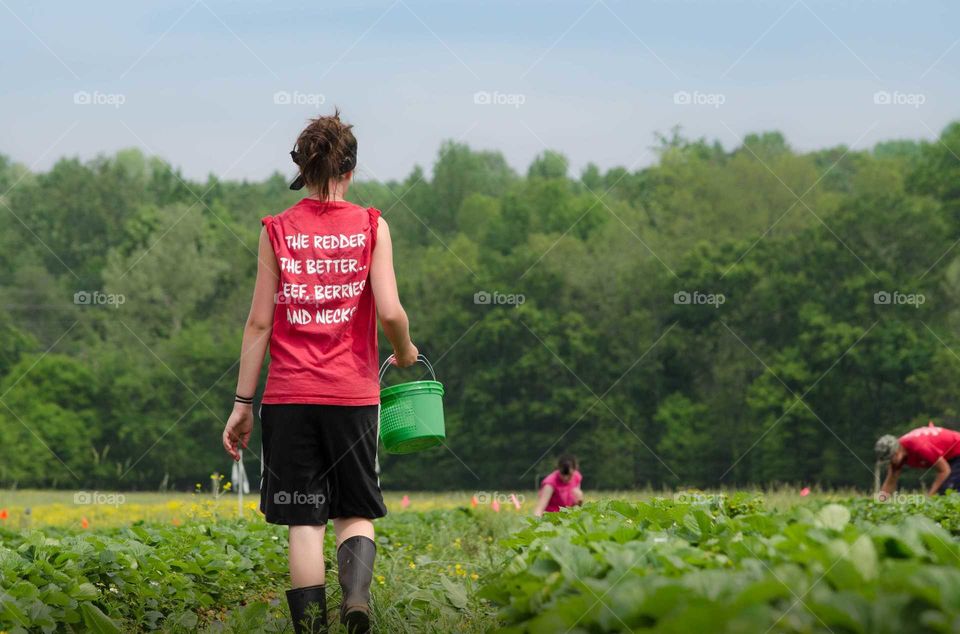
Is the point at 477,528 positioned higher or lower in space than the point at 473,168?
lower

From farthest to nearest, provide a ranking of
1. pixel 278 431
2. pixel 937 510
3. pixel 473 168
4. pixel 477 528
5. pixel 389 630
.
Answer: pixel 473 168
pixel 477 528
pixel 937 510
pixel 389 630
pixel 278 431

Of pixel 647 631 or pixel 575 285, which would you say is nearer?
pixel 647 631

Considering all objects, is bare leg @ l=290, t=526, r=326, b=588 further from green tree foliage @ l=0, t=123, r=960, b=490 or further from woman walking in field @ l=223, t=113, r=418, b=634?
green tree foliage @ l=0, t=123, r=960, b=490

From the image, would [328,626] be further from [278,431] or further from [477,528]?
[477,528]

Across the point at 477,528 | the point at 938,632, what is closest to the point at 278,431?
the point at 938,632

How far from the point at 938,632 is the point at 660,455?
32.7 meters

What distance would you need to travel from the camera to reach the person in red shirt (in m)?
9.59

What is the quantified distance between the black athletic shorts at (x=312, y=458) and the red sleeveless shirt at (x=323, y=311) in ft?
0.17

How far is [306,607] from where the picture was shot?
4.04 meters

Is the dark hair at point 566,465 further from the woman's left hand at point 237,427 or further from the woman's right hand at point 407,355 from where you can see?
the woman's left hand at point 237,427

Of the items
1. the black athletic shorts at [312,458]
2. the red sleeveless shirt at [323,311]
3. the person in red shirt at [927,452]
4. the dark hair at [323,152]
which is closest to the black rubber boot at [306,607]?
the black athletic shorts at [312,458]

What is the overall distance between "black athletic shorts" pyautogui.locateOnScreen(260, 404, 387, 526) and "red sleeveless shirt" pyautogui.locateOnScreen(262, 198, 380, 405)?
52 mm

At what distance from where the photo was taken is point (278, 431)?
404cm

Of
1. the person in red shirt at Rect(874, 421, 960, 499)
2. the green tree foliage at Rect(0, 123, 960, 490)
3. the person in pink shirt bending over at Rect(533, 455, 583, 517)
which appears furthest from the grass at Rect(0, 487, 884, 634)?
the green tree foliage at Rect(0, 123, 960, 490)
